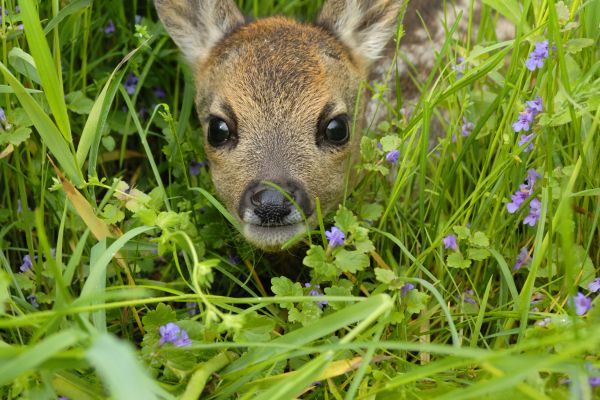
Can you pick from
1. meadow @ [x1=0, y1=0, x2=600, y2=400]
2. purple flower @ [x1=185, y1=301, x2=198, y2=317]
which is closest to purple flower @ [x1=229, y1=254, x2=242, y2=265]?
meadow @ [x1=0, y1=0, x2=600, y2=400]

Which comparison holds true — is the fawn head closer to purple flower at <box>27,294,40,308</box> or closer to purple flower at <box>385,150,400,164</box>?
purple flower at <box>385,150,400,164</box>

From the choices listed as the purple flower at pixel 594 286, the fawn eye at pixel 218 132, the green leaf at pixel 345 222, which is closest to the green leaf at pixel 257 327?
the green leaf at pixel 345 222

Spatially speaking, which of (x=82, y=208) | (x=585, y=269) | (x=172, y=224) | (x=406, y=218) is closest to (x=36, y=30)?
(x=82, y=208)

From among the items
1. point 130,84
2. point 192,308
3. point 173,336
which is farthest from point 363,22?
point 173,336

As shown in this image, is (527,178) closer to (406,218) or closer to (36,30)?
(406,218)

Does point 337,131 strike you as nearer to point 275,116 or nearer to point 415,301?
point 275,116

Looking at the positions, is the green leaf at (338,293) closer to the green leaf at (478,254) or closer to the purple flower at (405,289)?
the purple flower at (405,289)

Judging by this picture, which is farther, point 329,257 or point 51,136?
point 51,136
